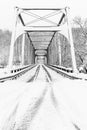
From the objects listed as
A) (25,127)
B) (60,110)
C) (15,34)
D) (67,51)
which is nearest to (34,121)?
(25,127)

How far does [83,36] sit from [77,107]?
22870 mm

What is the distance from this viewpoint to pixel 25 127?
3.39 m

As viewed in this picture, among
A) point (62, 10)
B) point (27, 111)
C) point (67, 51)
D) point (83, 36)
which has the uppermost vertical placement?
point (62, 10)

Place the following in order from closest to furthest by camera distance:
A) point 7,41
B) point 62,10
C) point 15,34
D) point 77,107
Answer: point 77,107
point 15,34
point 62,10
point 7,41

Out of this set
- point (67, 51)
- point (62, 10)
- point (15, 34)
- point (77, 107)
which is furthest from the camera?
point (67, 51)

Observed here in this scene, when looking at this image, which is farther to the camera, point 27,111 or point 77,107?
point 77,107

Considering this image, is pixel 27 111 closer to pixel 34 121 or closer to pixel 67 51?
pixel 34 121

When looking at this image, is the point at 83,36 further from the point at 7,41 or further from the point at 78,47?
the point at 7,41

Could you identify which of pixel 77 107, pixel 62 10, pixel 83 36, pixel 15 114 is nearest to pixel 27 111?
pixel 15 114

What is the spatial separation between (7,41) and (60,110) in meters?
67.4

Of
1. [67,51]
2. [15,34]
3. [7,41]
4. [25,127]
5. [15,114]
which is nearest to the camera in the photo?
[25,127]

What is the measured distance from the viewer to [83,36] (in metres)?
26.3

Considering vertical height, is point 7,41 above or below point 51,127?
above

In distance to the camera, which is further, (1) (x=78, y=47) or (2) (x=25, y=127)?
(1) (x=78, y=47)
